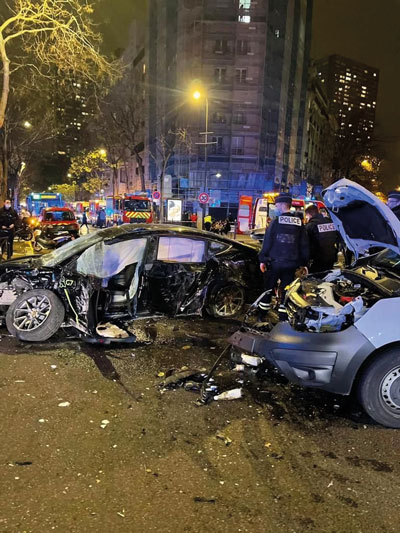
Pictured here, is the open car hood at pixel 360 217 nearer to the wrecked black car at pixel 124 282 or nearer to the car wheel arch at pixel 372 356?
the car wheel arch at pixel 372 356

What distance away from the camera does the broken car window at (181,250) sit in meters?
5.98

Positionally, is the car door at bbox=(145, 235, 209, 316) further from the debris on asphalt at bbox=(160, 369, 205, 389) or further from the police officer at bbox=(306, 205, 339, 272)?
the police officer at bbox=(306, 205, 339, 272)

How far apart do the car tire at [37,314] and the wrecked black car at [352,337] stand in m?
2.35

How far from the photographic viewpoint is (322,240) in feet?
22.3

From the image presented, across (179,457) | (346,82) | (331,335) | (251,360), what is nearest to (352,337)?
(331,335)

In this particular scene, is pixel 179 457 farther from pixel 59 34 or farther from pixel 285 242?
pixel 59 34

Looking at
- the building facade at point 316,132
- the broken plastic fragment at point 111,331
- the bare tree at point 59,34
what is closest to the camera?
the broken plastic fragment at point 111,331

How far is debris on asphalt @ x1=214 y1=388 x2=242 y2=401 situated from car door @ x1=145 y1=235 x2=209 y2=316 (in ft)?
6.90

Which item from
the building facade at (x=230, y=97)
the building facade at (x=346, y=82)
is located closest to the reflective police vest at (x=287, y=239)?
the building facade at (x=230, y=97)

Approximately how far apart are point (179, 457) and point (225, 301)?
364cm

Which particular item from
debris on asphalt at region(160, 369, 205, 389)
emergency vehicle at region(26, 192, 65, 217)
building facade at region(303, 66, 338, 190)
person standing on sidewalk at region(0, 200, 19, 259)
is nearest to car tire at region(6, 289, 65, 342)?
debris on asphalt at region(160, 369, 205, 389)

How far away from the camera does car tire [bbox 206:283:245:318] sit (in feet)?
20.9

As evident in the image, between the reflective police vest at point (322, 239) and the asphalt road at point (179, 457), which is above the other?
the reflective police vest at point (322, 239)

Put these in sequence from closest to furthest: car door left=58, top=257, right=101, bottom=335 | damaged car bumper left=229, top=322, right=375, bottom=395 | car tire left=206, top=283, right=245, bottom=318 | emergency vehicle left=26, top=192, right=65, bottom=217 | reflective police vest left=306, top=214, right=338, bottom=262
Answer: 1. damaged car bumper left=229, top=322, right=375, bottom=395
2. car door left=58, top=257, right=101, bottom=335
3. car tire left=206, top=283, right=245, bottom=318
4. reflective police vest left=306, top=214, right=338, bottom=262
5. emergency vehicle left=26, top=192, right=65, bottom=217
